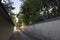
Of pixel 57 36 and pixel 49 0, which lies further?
pixel 49 0

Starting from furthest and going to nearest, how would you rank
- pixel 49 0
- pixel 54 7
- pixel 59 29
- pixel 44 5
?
pixel 44 5 < pixel 49 0 < pixel 54 7 < pixel 59 29

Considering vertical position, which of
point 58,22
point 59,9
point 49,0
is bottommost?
point 58,22

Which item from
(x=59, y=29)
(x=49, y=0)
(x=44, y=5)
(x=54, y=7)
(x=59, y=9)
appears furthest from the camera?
(x=44, y=5)

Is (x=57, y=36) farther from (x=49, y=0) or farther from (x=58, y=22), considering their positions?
(x=49, y=0)

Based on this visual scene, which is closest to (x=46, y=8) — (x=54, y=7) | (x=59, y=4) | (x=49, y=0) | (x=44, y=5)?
(x=44, y=5)

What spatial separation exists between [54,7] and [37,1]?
529 centimetres

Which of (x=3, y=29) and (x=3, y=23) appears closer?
(x=3, y=29)

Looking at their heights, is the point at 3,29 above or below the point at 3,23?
below

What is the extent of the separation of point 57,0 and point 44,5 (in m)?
4.82

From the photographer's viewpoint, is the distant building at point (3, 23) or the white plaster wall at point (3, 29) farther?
the white plaster wall at point (3, 29)

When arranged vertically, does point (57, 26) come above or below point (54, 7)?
below

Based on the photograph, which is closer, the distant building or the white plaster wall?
the distant building

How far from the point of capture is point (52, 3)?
2122 centimetres

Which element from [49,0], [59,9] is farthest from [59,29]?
[49,0]
